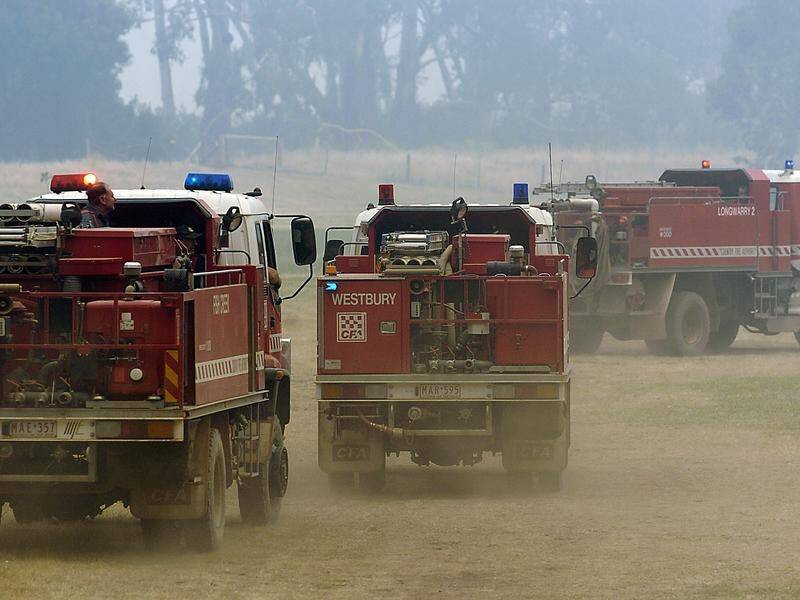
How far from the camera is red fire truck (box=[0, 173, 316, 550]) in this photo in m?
11.0

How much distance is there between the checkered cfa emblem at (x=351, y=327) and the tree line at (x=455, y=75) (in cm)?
7411

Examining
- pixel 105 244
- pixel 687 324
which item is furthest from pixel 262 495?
pixel 687 324

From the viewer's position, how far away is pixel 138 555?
1170cm

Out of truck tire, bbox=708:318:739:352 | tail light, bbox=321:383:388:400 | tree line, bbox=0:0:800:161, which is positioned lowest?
truck tire, bbox=708:318:739:352

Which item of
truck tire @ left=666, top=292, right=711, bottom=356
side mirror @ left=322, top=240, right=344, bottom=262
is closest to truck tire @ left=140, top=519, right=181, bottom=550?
side mirror @ left=322, top=240, right=344, bottom=262

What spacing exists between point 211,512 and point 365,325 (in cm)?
353

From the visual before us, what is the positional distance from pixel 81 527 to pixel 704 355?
18.7 metres

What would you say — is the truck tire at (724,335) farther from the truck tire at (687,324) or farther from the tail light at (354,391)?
the tail light at (354,391)

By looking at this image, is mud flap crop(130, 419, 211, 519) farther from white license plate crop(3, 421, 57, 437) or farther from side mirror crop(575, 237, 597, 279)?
side mirror crop(575, 237, 597, 279)

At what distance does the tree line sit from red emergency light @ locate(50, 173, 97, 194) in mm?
75460

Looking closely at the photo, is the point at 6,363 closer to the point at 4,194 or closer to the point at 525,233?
the point at 525,233

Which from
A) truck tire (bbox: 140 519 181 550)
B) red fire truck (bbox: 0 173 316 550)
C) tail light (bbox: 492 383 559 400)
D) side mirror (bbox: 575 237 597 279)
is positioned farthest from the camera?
side mirror (bbox: 575 237 597 279)

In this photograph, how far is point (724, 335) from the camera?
1222 inches

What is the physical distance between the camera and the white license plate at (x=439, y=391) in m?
14.7
